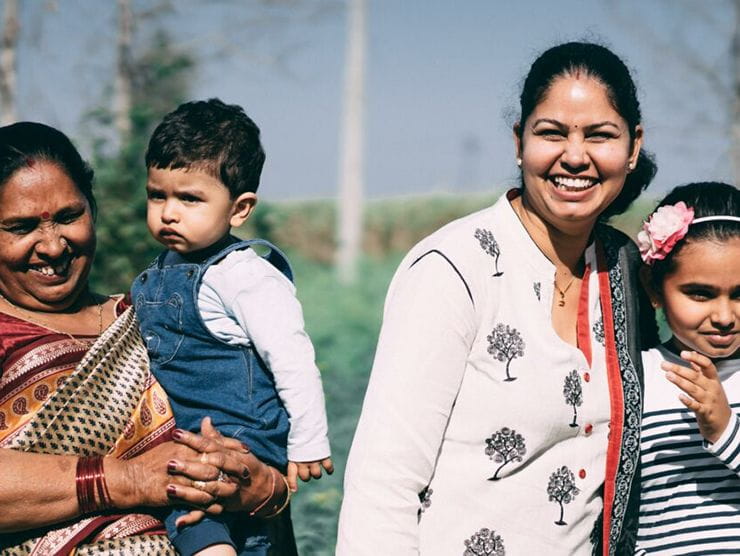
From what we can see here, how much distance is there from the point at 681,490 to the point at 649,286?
0.64m

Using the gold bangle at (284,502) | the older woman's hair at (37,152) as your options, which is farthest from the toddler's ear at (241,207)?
the gold bangle at (284,502)

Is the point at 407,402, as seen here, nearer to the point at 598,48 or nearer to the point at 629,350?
the point at 629,350

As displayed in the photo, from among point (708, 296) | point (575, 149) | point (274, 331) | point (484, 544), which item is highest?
point (575, 149)

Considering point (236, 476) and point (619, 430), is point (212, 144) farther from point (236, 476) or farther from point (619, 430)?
point (619, 430)

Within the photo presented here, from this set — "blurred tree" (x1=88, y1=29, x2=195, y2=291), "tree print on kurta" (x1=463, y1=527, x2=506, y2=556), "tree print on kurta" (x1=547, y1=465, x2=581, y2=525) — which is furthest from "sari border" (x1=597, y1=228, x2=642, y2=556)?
"blurred tree" (x1=88, y1=29, x2=195, y2=291)

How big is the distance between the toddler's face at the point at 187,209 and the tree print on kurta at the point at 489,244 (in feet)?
2.65

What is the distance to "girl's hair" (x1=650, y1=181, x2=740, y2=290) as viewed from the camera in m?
3.12

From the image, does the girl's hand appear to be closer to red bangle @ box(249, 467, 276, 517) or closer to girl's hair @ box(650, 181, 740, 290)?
girl's hair @ box(650, 181, 740, 290)

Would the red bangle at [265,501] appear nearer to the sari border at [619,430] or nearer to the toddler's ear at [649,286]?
the sari border at [619,430]

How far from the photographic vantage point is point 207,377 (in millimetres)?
2826

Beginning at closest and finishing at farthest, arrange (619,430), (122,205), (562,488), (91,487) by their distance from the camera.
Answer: (91,487) → (562,488) → (619,430) → (122,205)

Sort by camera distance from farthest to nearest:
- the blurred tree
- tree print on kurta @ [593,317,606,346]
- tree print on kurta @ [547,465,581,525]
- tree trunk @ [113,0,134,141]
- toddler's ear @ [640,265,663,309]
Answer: tree trunk @ [113,0,134,141]
the blurred tree
toddler's ear @ [640,265,663,309]
tree print on kurta @ [593,317,606,346]
tree print on kurta @ [547,465,581,525]

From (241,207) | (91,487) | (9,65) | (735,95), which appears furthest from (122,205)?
(735,95)

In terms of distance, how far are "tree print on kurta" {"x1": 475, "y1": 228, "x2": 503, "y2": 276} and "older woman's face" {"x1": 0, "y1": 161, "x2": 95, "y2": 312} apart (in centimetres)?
106
